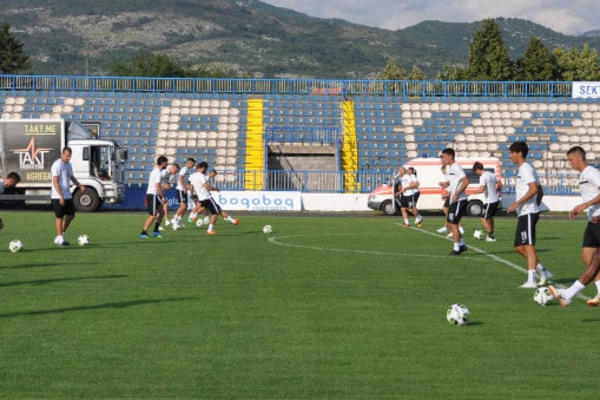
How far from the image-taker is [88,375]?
24.8ft

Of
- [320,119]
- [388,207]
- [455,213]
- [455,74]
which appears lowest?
[388,207]

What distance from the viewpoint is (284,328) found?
32.6 feet

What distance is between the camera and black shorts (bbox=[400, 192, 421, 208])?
30.4 metres

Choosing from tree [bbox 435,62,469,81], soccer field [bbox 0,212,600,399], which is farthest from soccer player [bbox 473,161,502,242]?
tree [bbox 435,62,469,81]

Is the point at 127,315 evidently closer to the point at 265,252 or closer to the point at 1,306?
the point at 1,306

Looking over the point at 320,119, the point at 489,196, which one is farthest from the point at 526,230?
the point at 320,119

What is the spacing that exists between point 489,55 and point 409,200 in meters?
61.9

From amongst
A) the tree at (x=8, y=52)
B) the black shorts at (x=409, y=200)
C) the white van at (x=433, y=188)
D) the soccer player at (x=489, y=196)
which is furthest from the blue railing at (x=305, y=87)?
the tree at (x=8, y=52)

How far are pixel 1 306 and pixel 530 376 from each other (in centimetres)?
655

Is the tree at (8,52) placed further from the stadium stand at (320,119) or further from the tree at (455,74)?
the stadium stand at (320,119)

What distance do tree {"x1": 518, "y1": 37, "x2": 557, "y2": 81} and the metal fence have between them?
4596 cm

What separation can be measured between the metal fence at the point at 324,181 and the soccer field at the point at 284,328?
90.8 feet

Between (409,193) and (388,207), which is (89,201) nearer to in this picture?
(388,207)

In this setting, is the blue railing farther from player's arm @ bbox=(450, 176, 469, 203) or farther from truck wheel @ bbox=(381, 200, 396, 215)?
player's arm @ bbox=(450, 176, 469, 203)
